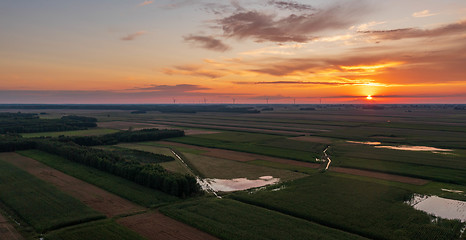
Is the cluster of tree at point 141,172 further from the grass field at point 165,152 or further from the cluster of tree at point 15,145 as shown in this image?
the cluster of tree at point 15,145

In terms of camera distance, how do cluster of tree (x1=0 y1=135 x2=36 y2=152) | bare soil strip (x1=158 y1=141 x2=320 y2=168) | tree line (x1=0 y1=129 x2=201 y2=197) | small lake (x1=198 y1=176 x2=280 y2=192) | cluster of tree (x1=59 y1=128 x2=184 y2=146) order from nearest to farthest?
1. tree line (x1=0 y1=129 x2=201 y2=197)
2. small lake (x1=198 y1=176 x2=280 y2=192)
3. bare soil strip (x1=158 y1=141 x2=320 y2=168)
4. cluster of tree (x1=0 y1=135 x2=36 y2=152)
5. cluster of tree (x1=59 y1=128 x2=184 y2=146)

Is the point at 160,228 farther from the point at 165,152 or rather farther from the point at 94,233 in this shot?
the point at 165,152

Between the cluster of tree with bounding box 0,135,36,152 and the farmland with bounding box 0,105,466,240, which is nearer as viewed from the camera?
the farmland with bounding box 0,105,466,240

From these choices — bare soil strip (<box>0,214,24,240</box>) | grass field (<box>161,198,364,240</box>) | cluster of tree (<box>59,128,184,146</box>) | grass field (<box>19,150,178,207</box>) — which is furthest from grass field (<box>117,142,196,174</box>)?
bare soil strip (<box>0,214,24,240</box>)

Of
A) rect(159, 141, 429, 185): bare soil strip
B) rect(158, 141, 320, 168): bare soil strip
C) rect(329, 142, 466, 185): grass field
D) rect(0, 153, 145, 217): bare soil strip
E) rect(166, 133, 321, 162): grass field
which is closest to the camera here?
rect(0, 153, 145, 217): bare soil strip

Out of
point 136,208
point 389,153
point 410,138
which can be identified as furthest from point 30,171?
point 410,138

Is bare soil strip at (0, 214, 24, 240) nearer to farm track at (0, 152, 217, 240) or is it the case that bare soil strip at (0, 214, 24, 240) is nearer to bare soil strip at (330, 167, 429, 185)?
farm track at (0, 152, 217, 240)
